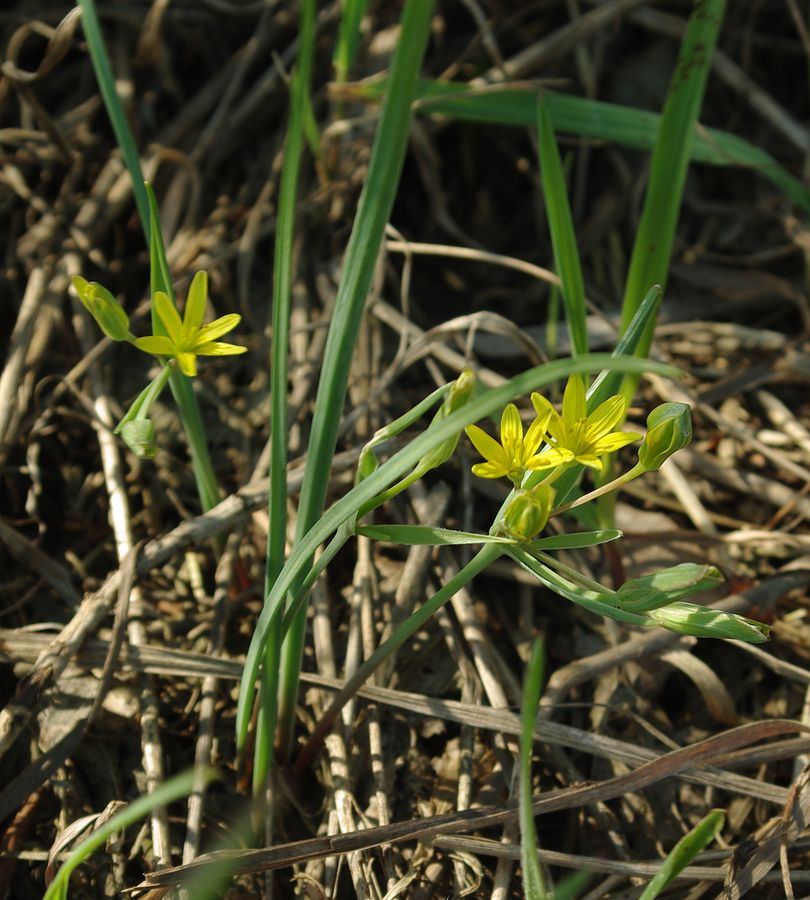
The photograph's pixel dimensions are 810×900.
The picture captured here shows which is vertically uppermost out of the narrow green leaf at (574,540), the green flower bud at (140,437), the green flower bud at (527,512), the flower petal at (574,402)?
the green flower bud at (140,437)

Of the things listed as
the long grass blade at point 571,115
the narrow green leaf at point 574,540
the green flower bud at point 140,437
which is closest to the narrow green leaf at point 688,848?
the narrow green leaf at point 574,540

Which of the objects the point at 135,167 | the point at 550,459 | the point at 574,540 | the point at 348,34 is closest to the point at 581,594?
the point at 574,540

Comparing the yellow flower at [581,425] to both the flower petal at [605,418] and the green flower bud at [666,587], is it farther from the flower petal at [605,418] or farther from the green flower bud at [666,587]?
the green flower bud at [666,587]

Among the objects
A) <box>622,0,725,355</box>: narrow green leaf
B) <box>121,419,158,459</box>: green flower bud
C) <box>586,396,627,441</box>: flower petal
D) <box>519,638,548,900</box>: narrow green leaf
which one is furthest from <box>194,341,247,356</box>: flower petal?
<box>622,0,725,355</box>: narrow green leaf

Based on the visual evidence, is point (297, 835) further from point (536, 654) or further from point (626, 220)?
point (626, 220)

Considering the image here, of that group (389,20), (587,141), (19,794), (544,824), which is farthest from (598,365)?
(389,20)
